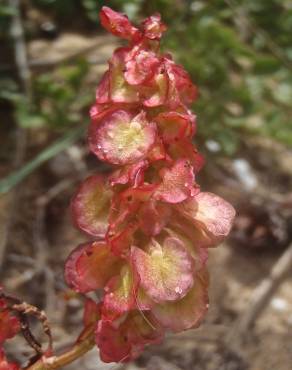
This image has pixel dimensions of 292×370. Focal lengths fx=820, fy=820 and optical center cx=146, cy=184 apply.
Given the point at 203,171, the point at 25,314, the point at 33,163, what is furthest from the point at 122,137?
the point at 203,171

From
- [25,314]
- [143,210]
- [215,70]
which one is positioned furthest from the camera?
[215,70]

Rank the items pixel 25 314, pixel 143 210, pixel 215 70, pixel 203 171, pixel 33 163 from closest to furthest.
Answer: pixel 143 210
pixel 25 314
pixel 33 163
pixel 215 70
pixel 203 171

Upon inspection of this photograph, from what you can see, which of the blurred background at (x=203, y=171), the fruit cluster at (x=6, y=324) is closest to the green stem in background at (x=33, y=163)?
the blurred background at (x=203, y=171)

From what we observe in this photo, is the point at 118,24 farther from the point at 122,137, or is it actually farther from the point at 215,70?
the point at 215,70

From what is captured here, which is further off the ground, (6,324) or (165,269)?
(165,269)

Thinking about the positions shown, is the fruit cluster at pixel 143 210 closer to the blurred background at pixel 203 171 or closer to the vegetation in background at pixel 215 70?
the blurred background at pixel 203 171

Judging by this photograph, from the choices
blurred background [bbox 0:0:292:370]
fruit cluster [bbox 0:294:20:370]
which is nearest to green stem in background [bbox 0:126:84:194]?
blurred background [bbox 0:0:292:370]

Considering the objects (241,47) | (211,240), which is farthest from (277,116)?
(211,240)
